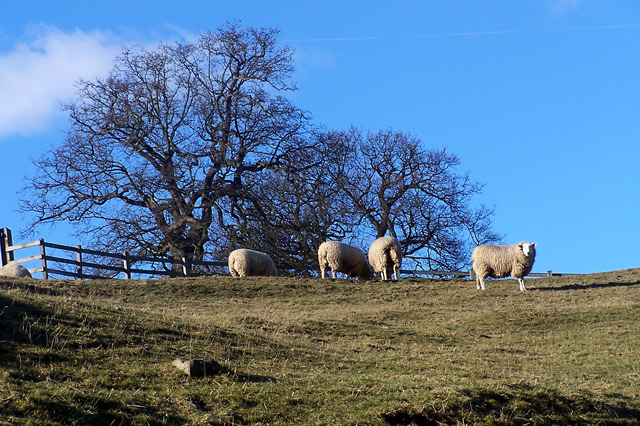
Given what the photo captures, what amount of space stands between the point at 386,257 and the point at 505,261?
531cm

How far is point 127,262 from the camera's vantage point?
29031 mm

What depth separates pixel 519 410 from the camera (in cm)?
1102

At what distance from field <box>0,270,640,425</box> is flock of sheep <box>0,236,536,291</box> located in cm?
307

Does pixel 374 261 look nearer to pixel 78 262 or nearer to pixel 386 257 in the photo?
pixel 386 257

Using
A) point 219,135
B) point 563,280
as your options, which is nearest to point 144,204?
point 219,135

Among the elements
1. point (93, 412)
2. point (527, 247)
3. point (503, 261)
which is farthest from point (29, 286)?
point (527, 247)

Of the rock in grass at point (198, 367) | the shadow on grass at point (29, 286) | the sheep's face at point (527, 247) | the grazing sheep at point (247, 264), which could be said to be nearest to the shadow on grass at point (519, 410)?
the rock in grass at point (198, 367)

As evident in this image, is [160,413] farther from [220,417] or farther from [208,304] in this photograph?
[208,304]

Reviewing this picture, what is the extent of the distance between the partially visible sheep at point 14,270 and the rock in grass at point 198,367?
16717mm

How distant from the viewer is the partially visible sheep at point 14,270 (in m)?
26.4

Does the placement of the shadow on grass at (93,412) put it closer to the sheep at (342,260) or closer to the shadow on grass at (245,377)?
the shadow on grass at (245,377)

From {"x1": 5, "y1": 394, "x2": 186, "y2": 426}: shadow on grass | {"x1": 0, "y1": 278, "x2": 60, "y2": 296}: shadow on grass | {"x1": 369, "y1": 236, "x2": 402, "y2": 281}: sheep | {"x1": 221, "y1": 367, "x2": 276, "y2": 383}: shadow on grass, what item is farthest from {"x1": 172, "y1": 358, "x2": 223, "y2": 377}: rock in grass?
{"x1": 369, "y1": 236, "x2": 402, "y2": 281}: sheep

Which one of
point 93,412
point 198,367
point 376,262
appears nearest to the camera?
point 93,412

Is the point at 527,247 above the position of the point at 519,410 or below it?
above
